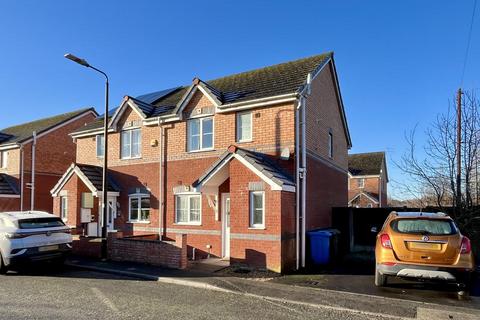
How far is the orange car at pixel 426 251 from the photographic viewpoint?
8.04m

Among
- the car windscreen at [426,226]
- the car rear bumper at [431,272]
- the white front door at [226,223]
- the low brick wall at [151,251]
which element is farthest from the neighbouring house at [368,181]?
the car rear bumper at [431,272]

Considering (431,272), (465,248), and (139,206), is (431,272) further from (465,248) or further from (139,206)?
(139,206)

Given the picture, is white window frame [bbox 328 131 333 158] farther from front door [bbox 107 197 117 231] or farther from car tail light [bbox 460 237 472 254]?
front door [bbox 107 197 117 231]

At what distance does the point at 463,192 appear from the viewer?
14.1m

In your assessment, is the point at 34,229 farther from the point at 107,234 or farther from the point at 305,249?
the point at 305,249

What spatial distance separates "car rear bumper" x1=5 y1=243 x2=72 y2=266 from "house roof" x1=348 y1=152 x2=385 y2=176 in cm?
3832

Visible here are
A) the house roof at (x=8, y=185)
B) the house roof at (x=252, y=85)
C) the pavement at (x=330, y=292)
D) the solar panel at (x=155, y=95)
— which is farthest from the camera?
the house roof at (x=8, y=185)

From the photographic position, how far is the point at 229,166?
12.4m

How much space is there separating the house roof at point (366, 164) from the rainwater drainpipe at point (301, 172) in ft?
109

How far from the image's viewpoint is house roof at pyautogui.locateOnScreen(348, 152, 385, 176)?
4459 centimetres

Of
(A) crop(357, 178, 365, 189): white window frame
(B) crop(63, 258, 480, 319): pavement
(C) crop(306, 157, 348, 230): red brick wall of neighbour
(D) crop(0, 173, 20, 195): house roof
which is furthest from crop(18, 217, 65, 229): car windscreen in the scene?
(A) crop(357, 178, 365, 189): white window frame

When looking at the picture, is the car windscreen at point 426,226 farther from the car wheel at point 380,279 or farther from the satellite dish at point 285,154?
the satellite dish at point 285,154

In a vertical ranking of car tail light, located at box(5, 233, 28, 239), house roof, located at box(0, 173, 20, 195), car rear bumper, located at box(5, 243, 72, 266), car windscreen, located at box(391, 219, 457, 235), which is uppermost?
house roof, located at box(0, 173, 20, 195)

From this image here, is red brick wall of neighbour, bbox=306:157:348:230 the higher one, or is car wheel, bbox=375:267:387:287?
red brick wall of neighbour, bbox=306:157:348:230
